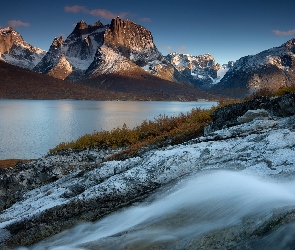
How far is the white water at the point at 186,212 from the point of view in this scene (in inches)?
175

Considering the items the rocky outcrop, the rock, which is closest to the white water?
the rock

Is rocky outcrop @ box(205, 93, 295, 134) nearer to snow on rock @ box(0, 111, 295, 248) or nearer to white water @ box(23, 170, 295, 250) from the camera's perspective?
snow on rock @ box(0, 111, 295, 248)

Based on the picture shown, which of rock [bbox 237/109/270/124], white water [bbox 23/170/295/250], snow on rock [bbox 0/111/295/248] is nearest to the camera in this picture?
white water [bbox 23/170/295/250]

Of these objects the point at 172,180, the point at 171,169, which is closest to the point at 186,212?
the point at 172,180

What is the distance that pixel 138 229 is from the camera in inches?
195

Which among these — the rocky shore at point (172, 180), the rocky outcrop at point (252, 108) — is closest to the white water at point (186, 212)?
the rocky shore at point (172, 180)

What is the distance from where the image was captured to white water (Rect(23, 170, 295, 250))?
4.44m

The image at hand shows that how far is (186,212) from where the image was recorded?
16.6 feet

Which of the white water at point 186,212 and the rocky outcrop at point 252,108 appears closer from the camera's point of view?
the white water at point 186,212

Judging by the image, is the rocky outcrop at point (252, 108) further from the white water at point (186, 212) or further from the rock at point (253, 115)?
the white water at point (186, 212)

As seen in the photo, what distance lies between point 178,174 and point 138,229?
79.1 inches

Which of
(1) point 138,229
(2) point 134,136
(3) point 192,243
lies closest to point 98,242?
(1) point 138,229

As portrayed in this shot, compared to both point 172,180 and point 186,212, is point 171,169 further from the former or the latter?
point 186,212

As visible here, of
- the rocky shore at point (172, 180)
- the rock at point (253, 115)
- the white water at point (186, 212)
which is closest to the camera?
the rocky shore at point (172, 180)
